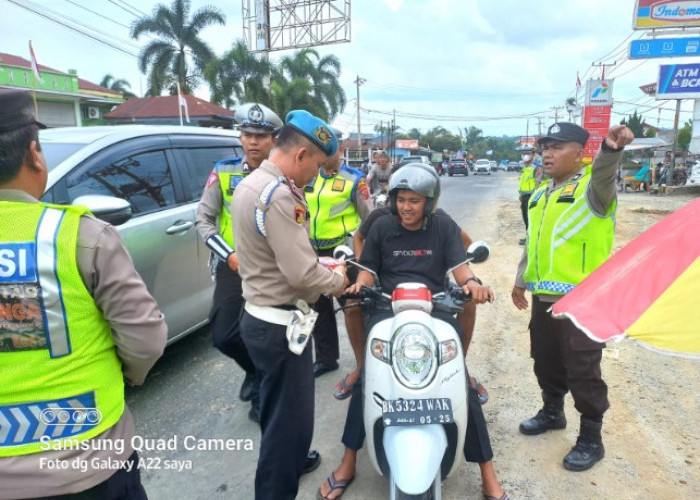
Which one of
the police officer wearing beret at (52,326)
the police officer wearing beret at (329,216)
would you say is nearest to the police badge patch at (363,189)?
the police officer wearing beret at (329,216)

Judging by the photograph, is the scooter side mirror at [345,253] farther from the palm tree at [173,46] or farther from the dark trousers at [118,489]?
the palm tree at [173,46]

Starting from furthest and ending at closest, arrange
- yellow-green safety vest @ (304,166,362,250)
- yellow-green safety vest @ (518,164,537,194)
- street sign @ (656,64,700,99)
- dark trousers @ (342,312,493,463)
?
street sign @ (656,64,700,99)
yellow-green safety vest @ (518,164,537,194)
yellow-green safety vest @ (304,166,362,250)
dark trousers @ (342,312,493,463)

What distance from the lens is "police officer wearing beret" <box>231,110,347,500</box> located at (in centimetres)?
201

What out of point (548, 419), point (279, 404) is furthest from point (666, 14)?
point (279, 404)

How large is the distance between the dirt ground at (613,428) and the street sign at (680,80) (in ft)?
61.0

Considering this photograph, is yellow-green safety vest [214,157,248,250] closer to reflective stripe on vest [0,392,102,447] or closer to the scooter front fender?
the scooter front fender

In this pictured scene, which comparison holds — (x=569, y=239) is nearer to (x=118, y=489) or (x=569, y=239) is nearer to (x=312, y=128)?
(x=312, y=128)

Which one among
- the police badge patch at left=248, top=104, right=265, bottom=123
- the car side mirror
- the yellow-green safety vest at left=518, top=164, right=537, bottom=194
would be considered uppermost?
the police badge patch at left=248, top=104, right=265, bottom=123

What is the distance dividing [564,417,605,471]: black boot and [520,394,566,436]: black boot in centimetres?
31

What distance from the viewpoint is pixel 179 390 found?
358cm

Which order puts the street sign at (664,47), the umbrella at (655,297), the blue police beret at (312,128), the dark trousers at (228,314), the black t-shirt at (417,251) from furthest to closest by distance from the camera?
1. the street sign at (664,47)
2. the dark trousers at (228,314)
3. the black t-shirt at (417,251)
4. the blue police beret at (312,128)
5. the umbrella at (655,297)

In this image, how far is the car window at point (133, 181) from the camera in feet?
9.93

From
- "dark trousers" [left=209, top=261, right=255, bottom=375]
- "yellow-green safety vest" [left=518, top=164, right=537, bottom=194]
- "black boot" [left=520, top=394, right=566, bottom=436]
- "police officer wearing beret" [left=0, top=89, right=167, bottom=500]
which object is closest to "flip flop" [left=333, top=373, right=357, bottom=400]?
"dark trousers" [left=209, top=261, right=255, bottom=375]

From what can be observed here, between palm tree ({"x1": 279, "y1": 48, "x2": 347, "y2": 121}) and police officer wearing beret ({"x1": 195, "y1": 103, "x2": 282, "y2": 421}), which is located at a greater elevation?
palm tree ({"x1": 279, "y1": 48, "x2": 347, "y2": 121})
